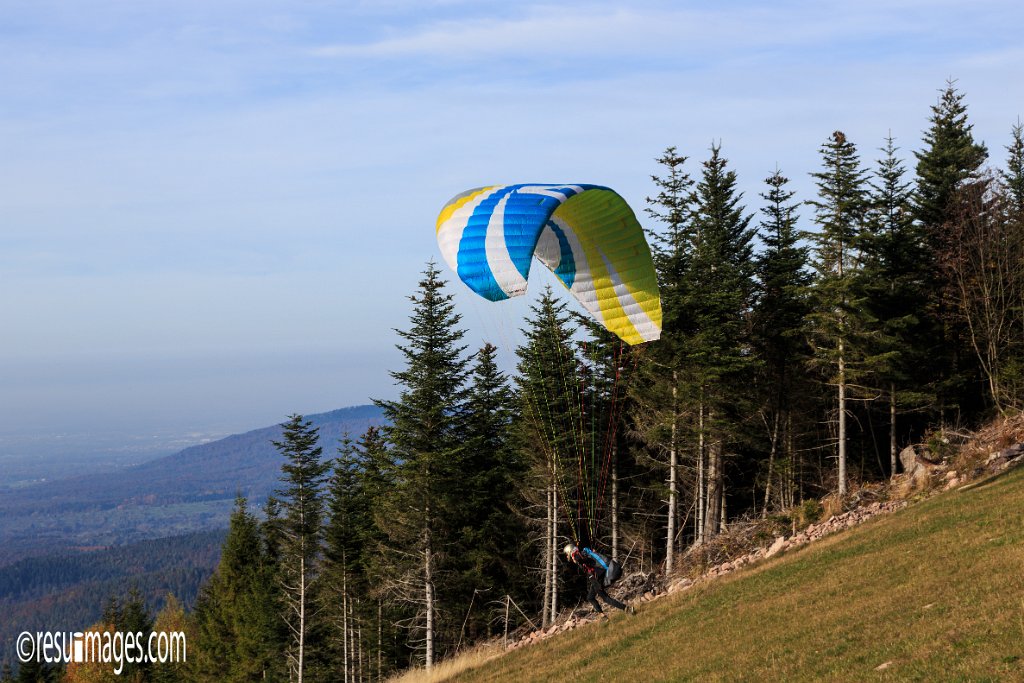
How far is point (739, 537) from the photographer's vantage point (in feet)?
89.2

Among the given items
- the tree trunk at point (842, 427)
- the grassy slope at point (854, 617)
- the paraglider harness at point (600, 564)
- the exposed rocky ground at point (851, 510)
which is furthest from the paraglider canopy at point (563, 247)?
the tree trunk at point (842, 427)

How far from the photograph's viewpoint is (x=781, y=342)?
3516 cm

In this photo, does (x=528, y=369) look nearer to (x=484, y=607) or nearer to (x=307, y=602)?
(x=484, y=607)

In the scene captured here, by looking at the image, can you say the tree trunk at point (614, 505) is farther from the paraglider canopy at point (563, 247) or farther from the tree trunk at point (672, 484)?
the paraglider canopy at point (563, 247)

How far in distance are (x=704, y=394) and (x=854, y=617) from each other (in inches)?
584

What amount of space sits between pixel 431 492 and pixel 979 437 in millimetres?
17910

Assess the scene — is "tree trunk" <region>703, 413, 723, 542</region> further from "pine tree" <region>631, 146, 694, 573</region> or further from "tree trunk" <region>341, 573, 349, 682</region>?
"tree trunk" <region>341, 573, 349, 682</region>

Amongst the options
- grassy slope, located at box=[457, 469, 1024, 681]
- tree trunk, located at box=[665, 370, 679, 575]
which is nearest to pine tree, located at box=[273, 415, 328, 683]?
tree trunk, located at box=[665, 370, 679, 575]

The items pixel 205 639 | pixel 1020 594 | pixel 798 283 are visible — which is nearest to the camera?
pixel 1020 594

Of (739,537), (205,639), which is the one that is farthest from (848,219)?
(205,639)

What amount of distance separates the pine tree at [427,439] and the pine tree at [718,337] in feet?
28.8

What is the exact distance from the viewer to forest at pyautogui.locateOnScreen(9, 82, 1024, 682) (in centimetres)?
3033

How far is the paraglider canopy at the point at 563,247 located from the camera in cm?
1864

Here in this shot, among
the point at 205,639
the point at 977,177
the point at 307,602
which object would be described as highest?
the point at 977,177
